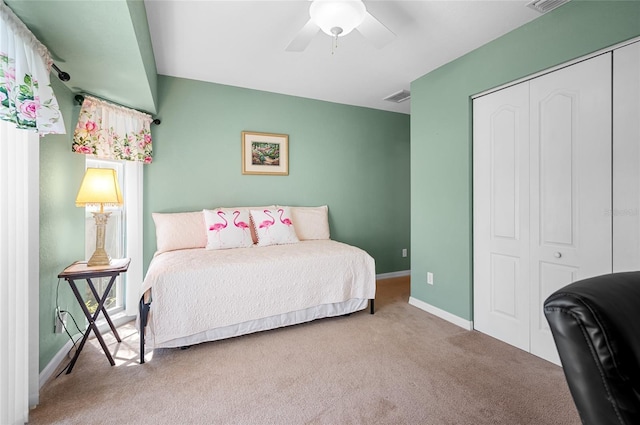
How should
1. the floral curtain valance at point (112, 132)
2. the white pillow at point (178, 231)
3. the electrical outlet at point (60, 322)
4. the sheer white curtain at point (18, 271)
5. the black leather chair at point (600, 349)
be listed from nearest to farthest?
the black leather chair at point (600, 349), the sheer white curtain at point (18, 271), the electrical outlet at point (60, 322), the floral curtain valance at point (112, 132), the white pillow at point (178, 231)

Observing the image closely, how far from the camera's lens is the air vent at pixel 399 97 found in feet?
11.8

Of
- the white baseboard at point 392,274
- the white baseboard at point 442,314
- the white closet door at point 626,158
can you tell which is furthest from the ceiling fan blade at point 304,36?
the white baseboard at point 392,274

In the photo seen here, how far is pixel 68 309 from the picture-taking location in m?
2.31

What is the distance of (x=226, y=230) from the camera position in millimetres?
3000

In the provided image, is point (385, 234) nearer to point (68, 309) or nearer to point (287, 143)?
point (287, 143)

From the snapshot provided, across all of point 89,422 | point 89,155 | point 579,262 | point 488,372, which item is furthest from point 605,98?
point 89,155

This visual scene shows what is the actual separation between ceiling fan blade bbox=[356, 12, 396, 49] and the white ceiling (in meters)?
0.26

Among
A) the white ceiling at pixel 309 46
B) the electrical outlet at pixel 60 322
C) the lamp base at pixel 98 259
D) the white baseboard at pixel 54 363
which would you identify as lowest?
the white baseboard at pixel 54 363

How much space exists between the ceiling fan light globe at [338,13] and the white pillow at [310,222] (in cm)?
227

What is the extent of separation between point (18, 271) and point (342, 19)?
2.20 meters

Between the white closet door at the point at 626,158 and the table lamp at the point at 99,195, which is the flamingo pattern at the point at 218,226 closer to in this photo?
the table lamp at the point at 99,195

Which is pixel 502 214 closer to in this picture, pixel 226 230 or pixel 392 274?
pixel 392 274

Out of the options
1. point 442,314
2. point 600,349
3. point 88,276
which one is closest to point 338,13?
point 600,349

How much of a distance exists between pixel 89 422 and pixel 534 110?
344cm
